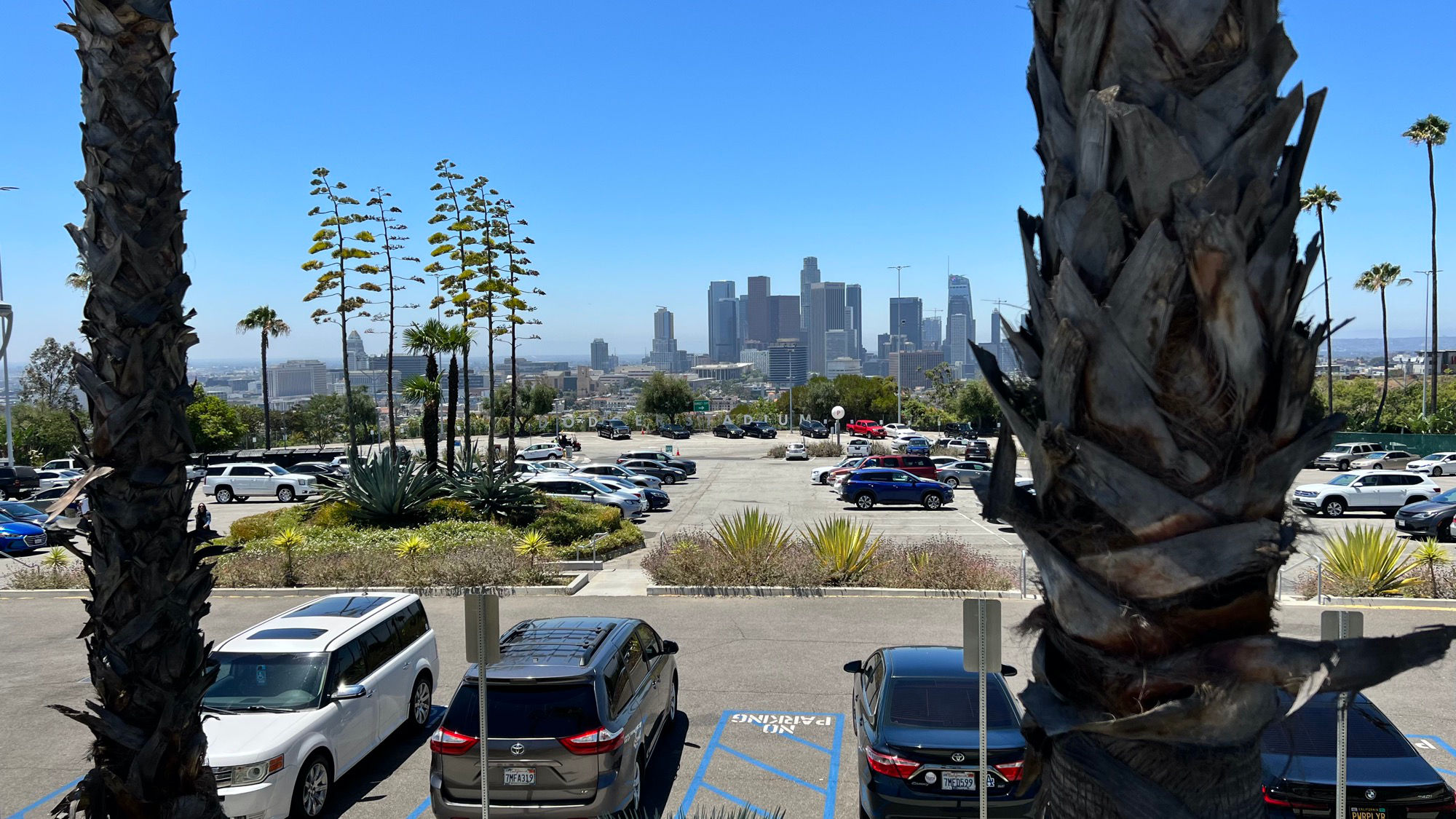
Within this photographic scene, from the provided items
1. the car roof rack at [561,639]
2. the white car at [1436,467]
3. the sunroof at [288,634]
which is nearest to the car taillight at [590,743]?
the car roof rack at [561,639]

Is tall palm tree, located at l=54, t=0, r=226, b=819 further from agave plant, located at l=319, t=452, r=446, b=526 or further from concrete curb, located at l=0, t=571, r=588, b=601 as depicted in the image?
agave plant, located at l=319, t=452, r=446, b=526

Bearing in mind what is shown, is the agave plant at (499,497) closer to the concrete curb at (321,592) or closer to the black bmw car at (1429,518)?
the concrete curb at (321,592)

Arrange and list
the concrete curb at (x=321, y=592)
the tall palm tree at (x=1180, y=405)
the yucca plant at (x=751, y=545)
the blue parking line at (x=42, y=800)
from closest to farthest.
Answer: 1. the tall palm tree at (x=1180, y=405)
2. the blue parking line at (x=42, y=800)
3. the concrete curb at (x=321, y=592)
4. the yucca plant at (x=751, y=545)

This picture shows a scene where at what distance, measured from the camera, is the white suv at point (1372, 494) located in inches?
1159

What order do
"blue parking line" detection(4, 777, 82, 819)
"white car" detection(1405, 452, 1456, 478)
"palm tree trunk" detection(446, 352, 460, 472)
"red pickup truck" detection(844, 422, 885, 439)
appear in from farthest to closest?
1. "red pickup truck" detection(844, 422, 885, 439)
2. "white car" detection(1405, 452, 1456, 478)
3. "palm tree trunk" detection(446, 352, 460, 472)
4. "blue parking line" detection(4, 777, 82, 819)

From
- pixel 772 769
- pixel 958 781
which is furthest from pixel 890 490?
pixel 958 781

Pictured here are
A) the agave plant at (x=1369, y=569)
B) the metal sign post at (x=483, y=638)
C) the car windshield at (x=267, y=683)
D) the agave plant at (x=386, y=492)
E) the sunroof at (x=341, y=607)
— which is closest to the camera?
the metal sign post at (x=483, y=638)

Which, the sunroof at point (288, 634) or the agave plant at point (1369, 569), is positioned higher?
the sunroof at point (288, 634)

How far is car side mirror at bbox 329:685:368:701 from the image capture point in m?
9.35

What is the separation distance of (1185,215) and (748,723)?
9731 mm

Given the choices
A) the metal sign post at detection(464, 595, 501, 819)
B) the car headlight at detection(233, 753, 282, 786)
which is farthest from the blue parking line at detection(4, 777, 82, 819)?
the metal sign post at detection(464, 595, 501, 819)

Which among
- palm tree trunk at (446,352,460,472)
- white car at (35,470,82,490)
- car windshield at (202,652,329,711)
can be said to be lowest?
white car at (35,470,82,490)

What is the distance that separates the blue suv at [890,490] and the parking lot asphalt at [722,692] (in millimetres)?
15413

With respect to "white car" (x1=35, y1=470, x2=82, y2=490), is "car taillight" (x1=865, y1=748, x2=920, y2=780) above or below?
above
